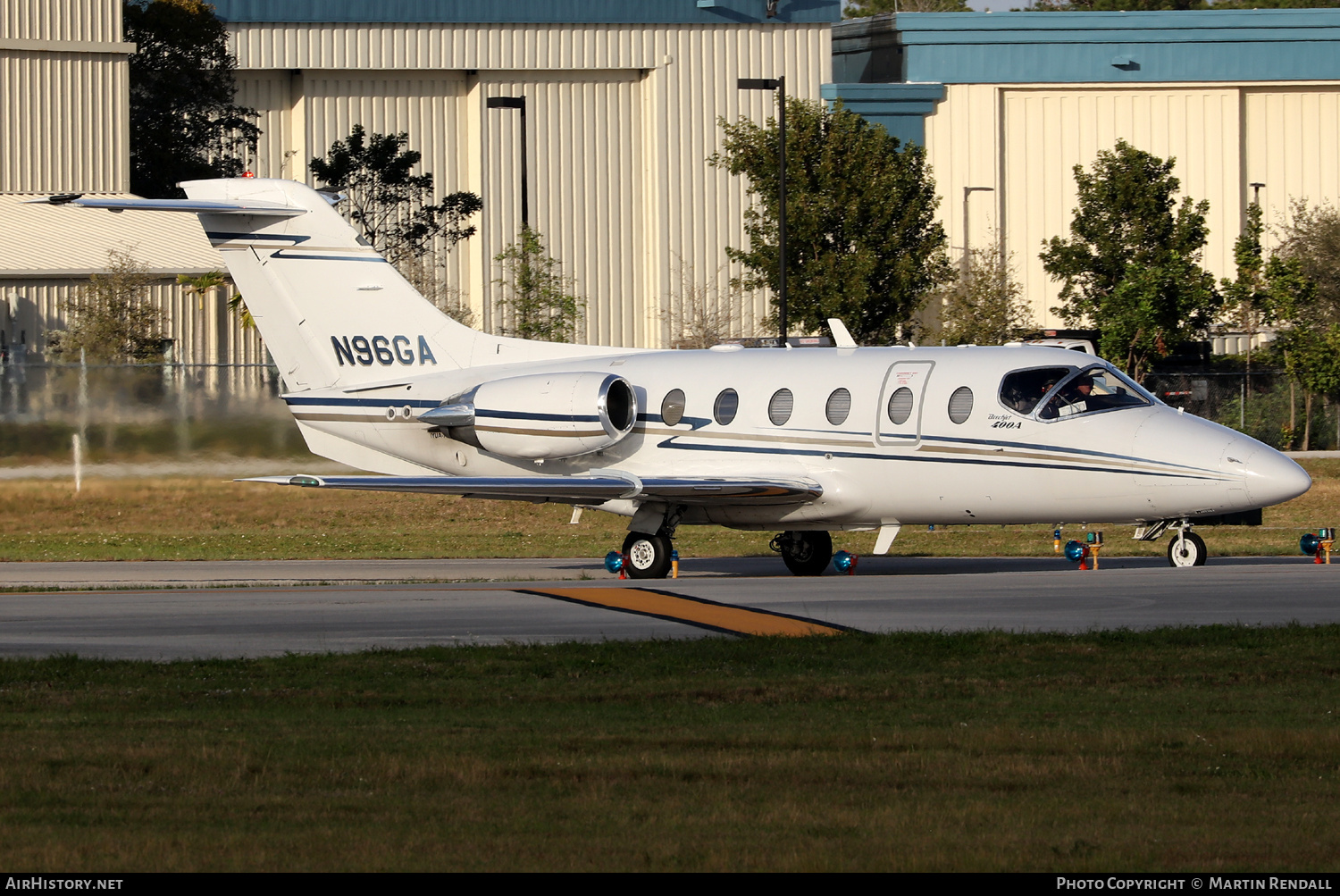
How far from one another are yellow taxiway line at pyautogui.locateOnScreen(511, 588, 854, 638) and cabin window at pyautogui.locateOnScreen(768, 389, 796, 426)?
→ 4192 mm

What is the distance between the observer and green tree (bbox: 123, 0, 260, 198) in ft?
213

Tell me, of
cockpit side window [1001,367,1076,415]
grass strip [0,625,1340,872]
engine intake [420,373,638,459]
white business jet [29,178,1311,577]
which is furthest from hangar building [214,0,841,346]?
grass strip [0,625,1340,872]

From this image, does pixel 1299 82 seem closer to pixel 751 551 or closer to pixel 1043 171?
pixel 1043 171

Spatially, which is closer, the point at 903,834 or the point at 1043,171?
the point at 903,834

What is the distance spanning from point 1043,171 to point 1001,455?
173 ft

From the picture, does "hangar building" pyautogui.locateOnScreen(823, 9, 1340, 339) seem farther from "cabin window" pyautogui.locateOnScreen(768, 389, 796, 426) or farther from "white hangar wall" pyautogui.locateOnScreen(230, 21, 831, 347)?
"cabin window" pyautogui.locateOnScreen(768, 389, 796, 426)

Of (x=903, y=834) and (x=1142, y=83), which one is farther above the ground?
(x=1142, y=83)

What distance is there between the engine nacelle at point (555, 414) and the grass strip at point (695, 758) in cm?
918

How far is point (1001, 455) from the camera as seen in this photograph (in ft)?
71.9

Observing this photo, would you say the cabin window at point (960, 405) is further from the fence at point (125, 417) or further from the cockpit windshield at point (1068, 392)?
the fence at point (125, 417)

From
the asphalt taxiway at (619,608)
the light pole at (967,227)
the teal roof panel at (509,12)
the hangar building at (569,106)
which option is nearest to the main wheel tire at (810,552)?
the asphalt taxiway at (619,608)

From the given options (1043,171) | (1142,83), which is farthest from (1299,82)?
(1043,171)

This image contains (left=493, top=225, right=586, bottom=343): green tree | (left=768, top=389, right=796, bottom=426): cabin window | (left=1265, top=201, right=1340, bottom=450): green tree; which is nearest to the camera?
(left=768, top=389, right=796, bottom=426): cabin window

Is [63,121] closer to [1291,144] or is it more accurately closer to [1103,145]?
[1103,145]
